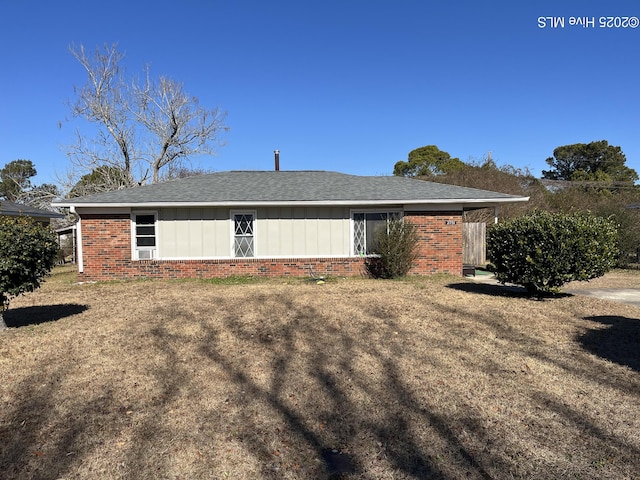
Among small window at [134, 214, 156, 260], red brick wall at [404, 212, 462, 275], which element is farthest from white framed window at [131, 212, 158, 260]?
red brick wall at [404, 212, 462, 275]

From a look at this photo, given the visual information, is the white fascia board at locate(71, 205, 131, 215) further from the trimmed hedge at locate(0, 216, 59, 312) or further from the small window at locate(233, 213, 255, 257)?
the trimmed hedge at locate(0, 216, 59, 312)

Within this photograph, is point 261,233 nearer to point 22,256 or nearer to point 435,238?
point 435,238

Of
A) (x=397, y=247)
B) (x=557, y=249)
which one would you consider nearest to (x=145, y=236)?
(x=397, y=247)

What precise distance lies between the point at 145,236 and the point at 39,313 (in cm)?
497

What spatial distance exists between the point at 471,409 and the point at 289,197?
956 cm

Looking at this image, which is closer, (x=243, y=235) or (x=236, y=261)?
(x=236, y=261)

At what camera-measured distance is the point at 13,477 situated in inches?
114

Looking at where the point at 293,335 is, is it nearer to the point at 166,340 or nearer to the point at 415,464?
the point at 166,340

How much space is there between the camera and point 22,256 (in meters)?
6.31

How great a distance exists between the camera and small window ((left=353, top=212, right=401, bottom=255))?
→ 518 inches

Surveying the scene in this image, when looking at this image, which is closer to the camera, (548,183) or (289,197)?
(289,197)

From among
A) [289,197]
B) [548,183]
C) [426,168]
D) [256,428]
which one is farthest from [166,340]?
[548,183]

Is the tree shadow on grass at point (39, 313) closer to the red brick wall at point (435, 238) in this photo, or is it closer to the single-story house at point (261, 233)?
the single-story house at point (261, 233)

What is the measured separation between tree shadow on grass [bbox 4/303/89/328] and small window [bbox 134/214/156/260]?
3.95 meters
